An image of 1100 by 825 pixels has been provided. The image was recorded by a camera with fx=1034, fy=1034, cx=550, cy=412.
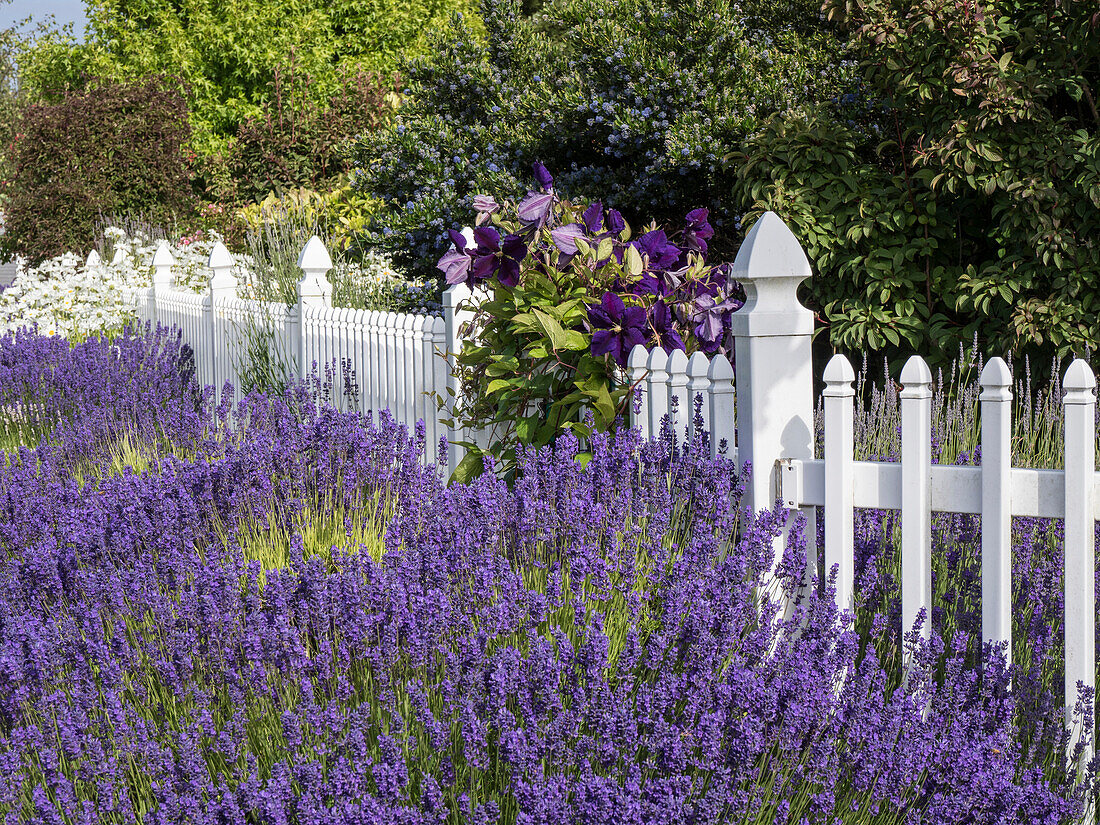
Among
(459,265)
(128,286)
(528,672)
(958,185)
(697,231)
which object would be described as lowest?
Answer: (528,672)

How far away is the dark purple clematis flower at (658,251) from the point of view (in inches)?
147

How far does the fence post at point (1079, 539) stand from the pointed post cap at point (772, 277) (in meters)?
0.64

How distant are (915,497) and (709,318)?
4.56ft

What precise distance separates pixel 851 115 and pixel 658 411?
13.5 ft

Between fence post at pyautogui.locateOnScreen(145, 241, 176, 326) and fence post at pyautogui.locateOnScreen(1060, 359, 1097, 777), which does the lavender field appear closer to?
fence post at pyautogui.locateOnScreen(1060, 359, 1097, 777)

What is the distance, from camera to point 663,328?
3607mm

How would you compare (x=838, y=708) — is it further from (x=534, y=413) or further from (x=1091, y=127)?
(x=1091, y=127)

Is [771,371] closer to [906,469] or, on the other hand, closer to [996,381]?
[906,469]

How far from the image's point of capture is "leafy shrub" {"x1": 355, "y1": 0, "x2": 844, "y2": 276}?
6953mm

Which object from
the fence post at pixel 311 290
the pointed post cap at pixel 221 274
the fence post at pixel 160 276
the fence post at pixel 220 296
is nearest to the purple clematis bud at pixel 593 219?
the fence post at pixel 311 290

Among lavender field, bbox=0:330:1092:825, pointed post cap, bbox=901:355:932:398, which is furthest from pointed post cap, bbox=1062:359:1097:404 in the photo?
lavender field, bbox=0:330:1092:825

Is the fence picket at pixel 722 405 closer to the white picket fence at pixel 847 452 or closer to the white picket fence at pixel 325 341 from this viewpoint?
the white picket fence at pixel 847 452

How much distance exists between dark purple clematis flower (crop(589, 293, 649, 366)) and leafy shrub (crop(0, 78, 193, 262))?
13008 millimetres

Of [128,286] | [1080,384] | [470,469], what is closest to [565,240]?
[470,469]
